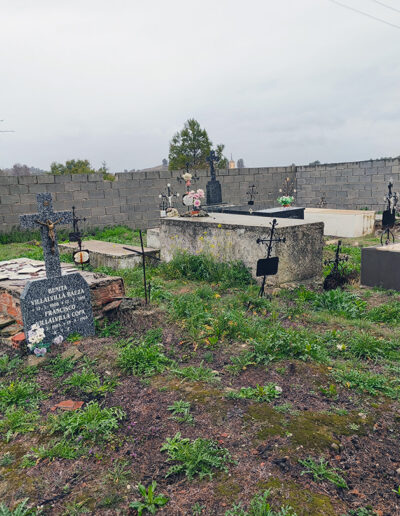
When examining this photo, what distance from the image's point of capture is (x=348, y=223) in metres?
11.9

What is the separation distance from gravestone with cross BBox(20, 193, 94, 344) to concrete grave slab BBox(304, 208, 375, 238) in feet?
27.0

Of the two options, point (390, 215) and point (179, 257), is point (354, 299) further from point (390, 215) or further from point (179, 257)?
point (390, 215)

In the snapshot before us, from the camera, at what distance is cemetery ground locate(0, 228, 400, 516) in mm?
2480

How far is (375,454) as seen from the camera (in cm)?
278

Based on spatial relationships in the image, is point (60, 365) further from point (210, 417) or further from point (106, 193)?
point (106, 193)

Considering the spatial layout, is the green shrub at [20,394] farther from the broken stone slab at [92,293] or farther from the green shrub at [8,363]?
the broken stone slab at [92,293]

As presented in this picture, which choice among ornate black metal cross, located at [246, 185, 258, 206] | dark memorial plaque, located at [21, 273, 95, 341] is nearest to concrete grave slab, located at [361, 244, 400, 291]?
dark memorial plaque, located at [21, 273, 95, 341]

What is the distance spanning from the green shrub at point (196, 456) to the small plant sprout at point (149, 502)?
18 centimetres

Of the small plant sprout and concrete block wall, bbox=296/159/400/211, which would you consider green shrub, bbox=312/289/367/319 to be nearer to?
the small plant sprout

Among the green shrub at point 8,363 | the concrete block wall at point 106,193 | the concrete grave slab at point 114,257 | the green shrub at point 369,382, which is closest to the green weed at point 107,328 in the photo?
the green shrub at point 8,363

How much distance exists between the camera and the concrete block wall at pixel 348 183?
1534 centimetres

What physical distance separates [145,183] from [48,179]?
3.09 meters

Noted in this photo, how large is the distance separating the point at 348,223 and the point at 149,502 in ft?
35.2

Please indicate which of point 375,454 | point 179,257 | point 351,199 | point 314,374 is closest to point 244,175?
point 351,199
